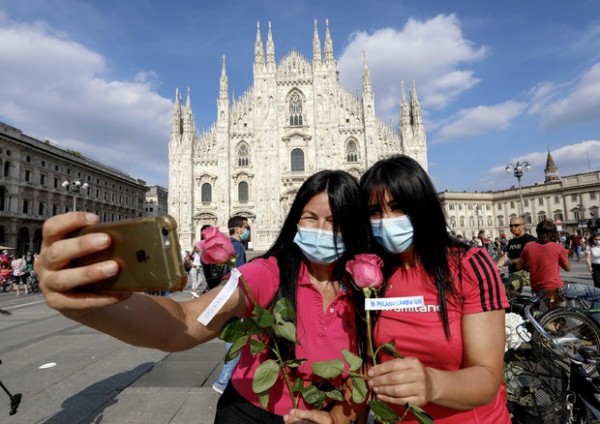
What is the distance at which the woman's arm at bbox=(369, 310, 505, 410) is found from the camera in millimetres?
858

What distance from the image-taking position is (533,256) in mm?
4609

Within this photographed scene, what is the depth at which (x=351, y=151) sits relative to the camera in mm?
31266

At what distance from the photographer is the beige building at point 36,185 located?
90.2 ft

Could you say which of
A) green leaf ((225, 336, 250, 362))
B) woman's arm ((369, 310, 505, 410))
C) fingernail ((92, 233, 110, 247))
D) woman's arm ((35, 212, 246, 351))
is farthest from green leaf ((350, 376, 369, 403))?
fingernail ((92, 233, 110, 247))

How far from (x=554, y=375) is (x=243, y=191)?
29.6 meters

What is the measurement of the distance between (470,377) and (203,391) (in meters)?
3.12

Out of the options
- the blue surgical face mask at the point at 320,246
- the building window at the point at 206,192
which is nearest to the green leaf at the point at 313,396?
the blue surgical face mask at the point at 320,246

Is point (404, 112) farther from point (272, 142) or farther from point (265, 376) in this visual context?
point (265, 376)

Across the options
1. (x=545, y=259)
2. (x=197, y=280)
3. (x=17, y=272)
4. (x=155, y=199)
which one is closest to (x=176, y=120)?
(x=17, y=272)

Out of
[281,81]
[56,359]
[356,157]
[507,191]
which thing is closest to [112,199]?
[281,81]

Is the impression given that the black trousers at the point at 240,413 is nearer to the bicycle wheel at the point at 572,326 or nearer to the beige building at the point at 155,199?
the bicycle wheel at the point at 572,326

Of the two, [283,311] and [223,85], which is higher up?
[223,85]

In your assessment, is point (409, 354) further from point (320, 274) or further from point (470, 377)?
point (320, 274)

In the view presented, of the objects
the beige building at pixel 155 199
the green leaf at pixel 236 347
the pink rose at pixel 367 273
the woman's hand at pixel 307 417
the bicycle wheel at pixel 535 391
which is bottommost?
the bicycle wheel at pixel 535 391
